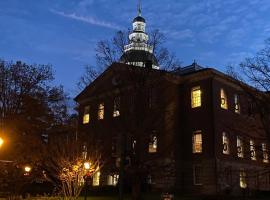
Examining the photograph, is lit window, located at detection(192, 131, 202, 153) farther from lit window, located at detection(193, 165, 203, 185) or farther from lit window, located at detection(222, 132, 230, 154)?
lit window, located at detection(222, 132, 230, 154)

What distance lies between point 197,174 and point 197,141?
10.5 feet

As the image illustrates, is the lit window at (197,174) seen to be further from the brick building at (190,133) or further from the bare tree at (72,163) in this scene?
the bare tree at (72,163)

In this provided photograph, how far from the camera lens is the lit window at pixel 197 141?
42.0 meters

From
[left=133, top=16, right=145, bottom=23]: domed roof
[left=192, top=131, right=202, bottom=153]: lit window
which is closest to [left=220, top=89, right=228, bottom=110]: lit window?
[left=192, top=131, right=202, bottom=153]: lit window

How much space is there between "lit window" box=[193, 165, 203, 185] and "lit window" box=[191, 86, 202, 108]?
20.0 ft

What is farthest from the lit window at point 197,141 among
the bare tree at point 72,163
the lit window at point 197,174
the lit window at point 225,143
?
the bare tree at point 72,163

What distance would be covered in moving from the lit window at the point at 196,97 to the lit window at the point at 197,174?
610cm

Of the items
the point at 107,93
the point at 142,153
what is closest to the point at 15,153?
the point at 107,93

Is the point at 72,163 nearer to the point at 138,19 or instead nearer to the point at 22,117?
the point at 22,117

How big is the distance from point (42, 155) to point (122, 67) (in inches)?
474

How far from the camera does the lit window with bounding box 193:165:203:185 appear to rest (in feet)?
134

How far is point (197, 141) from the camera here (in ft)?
139

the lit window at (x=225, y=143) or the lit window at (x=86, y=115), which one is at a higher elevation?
the lit window at (x=86, y=115)

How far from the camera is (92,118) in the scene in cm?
4984
